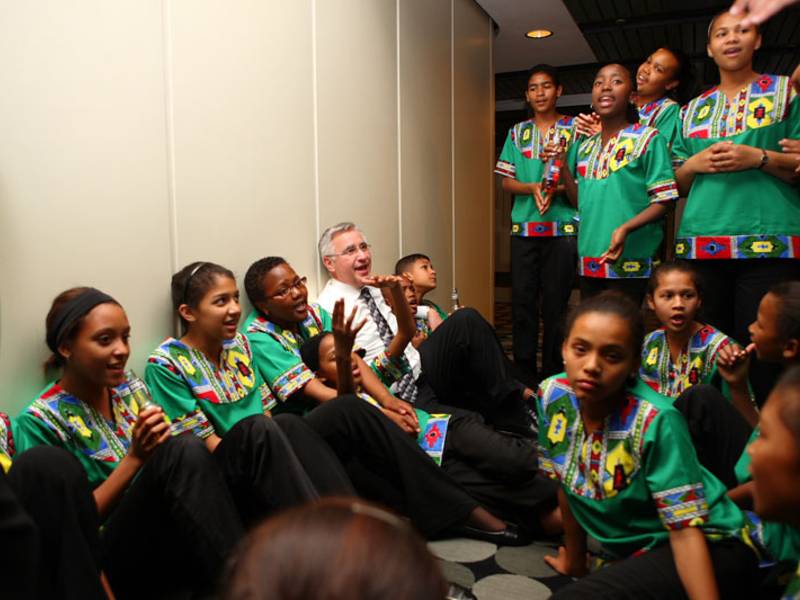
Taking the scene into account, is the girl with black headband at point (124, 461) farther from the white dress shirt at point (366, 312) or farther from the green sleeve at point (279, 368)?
the white dress shirt at point (366, 312)

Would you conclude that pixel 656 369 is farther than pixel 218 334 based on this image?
Yes

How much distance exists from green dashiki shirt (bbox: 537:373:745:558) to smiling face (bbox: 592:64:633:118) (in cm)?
160

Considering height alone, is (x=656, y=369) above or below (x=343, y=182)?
below

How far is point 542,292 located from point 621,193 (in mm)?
975

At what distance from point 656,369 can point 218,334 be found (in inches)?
56.1

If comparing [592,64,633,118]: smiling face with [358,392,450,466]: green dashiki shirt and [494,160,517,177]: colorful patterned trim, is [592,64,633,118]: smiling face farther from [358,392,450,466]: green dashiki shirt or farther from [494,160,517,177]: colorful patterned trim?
[358,392,450,466]: green dashiki shirt

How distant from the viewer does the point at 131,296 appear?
6.07 ft

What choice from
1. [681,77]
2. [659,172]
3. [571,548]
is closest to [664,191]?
[659,172]

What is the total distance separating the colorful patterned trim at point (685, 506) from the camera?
49.2 inches

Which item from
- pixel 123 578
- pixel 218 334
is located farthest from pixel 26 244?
pixel 123 578

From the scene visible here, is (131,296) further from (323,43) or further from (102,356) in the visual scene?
(323,43)

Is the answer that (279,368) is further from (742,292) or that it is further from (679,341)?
(742,292)

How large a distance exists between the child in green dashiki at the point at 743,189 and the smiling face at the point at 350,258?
128cm

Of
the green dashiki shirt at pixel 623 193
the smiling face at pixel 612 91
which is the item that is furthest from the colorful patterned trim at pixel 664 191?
the smiling face at pixel 612 91
